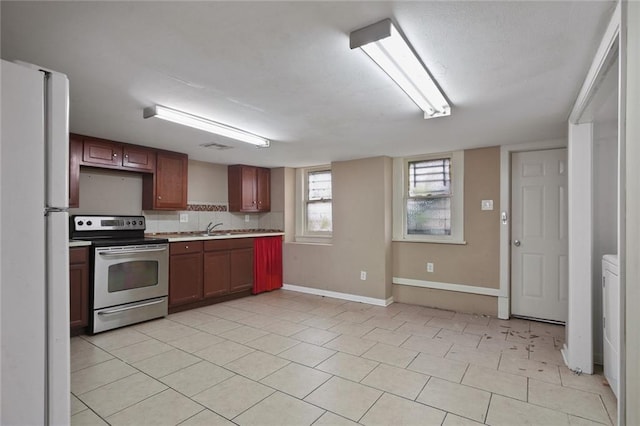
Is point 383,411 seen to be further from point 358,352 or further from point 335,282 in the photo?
point 335,282

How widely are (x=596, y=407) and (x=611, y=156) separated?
6.35ft

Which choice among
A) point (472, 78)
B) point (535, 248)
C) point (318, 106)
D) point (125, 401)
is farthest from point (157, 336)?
point (535, 248)

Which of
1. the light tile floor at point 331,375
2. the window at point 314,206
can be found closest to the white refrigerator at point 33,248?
the light tile floor at point 331,375

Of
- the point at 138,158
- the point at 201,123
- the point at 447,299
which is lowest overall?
the point at 447,299

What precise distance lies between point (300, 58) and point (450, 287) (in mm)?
3546

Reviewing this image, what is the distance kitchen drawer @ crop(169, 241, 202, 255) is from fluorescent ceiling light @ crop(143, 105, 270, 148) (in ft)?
5.36

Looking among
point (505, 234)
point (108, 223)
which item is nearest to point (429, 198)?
point (505, 234)

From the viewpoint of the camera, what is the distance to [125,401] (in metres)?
2.13

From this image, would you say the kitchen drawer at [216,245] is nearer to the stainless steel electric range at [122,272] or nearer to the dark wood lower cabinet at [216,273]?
the dark wood lower cabinet at [216,273]

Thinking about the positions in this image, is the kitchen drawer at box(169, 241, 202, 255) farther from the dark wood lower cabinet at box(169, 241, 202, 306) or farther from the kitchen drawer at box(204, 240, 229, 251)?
the kitchen drawer at box(204, 240, 229, 251)

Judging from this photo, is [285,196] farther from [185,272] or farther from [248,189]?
[185,272]

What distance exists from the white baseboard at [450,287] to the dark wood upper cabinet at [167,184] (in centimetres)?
321

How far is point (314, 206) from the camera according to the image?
5.62 m

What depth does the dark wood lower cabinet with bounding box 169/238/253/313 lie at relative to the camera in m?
4.09
